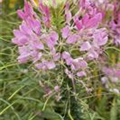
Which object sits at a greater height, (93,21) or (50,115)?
(93,21)

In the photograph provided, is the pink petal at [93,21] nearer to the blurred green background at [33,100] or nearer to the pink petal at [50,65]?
the pink petal at [50,65]

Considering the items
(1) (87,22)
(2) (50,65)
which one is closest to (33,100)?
(2) (50,65)

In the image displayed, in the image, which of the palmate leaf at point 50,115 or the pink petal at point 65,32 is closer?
the pink petal at point 65,32

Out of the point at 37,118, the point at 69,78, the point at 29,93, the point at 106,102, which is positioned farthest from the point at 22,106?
the point at 69,78

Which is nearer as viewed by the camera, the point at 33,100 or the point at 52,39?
the point at 52,39

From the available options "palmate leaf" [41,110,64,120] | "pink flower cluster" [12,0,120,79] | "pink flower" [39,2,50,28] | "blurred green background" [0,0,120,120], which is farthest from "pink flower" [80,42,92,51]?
"palmate leaf" [41,110,64,120]

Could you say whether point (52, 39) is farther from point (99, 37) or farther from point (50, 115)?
point (50, 115)

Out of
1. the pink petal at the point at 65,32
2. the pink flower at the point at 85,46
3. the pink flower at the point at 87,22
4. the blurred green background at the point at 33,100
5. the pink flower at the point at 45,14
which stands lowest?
the blurred green background at the point at 33,100

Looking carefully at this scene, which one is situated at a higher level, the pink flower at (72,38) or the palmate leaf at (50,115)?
the pink flower at (72,38)

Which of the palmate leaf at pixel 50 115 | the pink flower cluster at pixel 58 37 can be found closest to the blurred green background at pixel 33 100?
the palmate leaf at pixel 50 115
